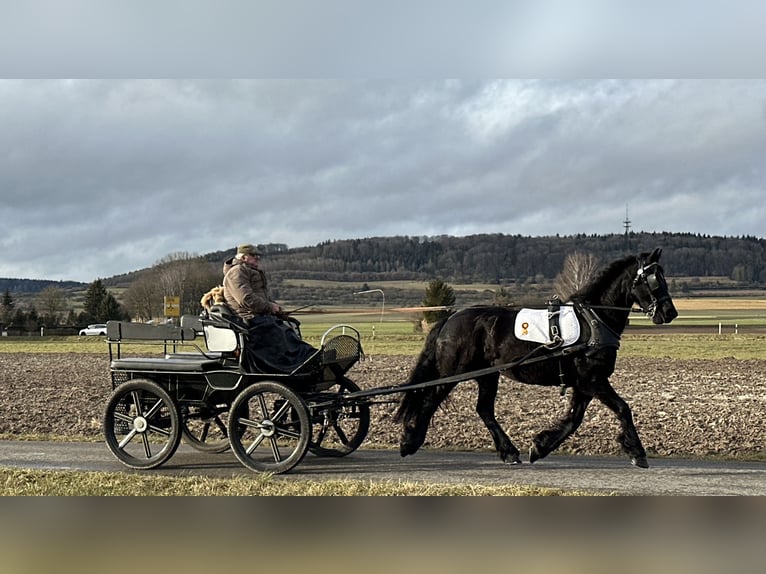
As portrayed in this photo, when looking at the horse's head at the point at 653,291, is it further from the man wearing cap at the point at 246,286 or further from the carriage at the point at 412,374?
the man wearing cap at the point at 246,286

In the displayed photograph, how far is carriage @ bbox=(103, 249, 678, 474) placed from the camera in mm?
9141

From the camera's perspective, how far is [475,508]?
6961 millimetres

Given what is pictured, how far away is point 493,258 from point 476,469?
10462cm

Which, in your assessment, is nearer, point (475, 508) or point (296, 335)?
point (475, 508)

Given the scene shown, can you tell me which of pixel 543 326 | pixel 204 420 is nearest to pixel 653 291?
pixel 543 326

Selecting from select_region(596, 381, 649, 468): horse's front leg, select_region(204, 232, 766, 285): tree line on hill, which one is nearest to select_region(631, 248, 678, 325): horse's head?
select_region(596, 381, 649, 468): horse's front leg

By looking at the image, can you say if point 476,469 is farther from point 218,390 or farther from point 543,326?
point 218,390

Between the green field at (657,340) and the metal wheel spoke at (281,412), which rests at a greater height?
the metal wheel spoke at (281,412)

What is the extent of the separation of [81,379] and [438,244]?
109 metres

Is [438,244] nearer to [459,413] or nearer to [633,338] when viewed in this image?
[633,338]

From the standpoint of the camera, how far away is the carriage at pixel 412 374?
30.0ft

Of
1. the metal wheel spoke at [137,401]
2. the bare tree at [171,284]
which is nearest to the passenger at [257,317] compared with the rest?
the metal wheel spoke at [137,401]

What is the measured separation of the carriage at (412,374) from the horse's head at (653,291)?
0.5 inches

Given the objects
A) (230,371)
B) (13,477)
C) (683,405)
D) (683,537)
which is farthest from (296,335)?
(683,405)
